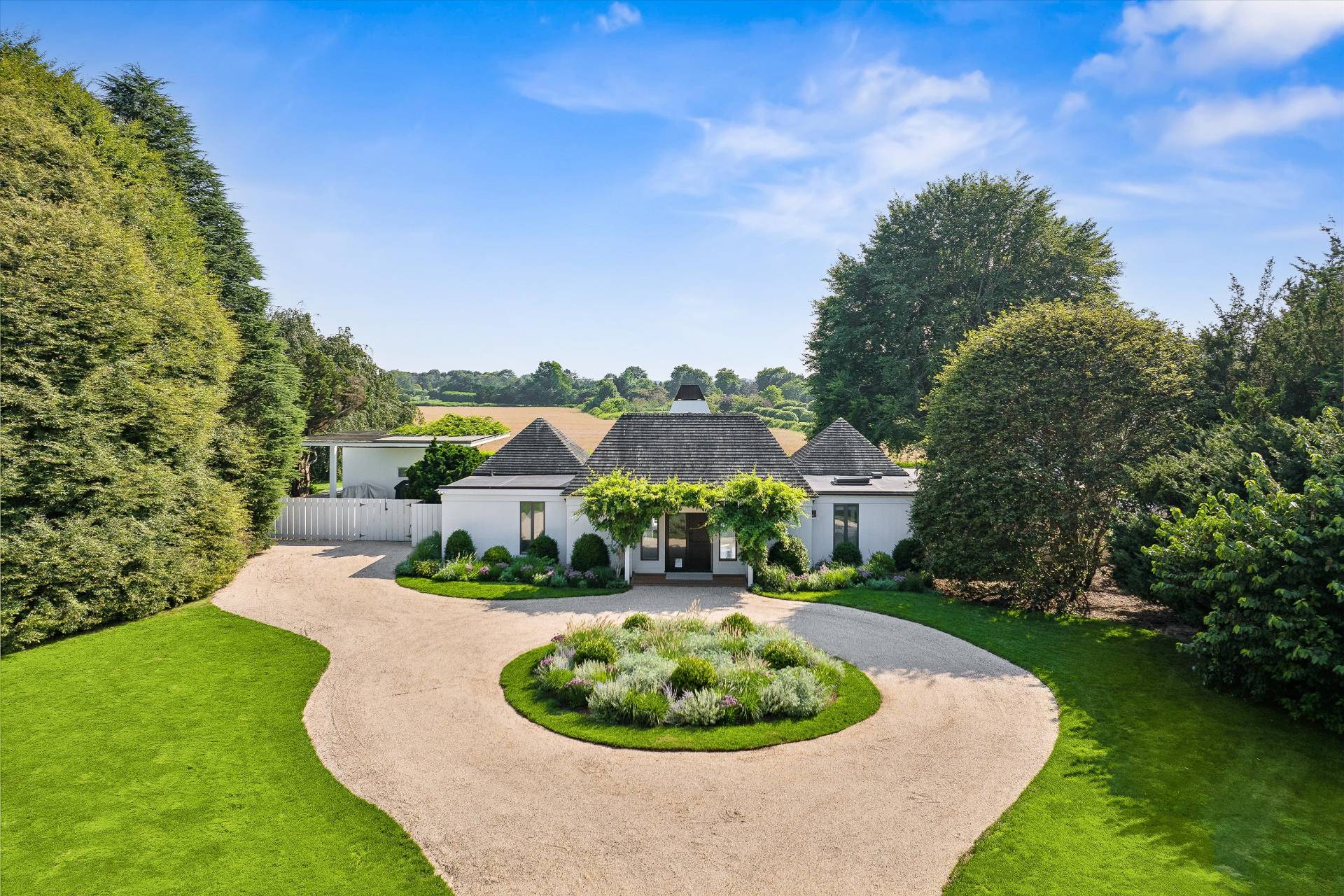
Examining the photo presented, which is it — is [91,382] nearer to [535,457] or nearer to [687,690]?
[535,457]

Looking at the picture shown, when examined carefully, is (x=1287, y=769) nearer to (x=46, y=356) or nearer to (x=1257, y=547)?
(x=1257, y=547)

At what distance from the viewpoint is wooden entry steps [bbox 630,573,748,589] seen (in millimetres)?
19744

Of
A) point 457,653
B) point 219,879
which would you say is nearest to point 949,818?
point 219,879

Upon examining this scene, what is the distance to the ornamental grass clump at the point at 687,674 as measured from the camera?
414 inches

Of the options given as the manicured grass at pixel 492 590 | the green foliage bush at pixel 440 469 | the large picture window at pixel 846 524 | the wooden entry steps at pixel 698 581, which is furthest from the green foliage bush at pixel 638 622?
the green foliage bush at pixel 440 469

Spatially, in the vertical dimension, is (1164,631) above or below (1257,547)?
below

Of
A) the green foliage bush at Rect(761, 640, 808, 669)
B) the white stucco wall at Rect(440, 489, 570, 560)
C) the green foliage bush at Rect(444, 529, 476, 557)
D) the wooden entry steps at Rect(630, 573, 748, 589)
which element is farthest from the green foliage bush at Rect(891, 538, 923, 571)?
the green foliage bush at Rect(444, 529, 476, 557)

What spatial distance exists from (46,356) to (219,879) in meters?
13.2

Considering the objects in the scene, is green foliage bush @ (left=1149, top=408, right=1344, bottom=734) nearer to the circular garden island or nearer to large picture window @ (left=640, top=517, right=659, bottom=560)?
the circular garden island

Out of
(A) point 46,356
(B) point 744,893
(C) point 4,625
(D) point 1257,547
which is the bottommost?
(B) point 744,893

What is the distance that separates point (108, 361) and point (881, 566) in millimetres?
21557

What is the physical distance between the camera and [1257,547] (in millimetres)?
10164

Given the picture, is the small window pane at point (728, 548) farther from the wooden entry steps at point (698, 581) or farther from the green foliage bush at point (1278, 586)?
the green foliage bush at point (1278, 586)

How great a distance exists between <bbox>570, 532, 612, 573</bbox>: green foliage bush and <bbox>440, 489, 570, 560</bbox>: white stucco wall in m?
1.20
